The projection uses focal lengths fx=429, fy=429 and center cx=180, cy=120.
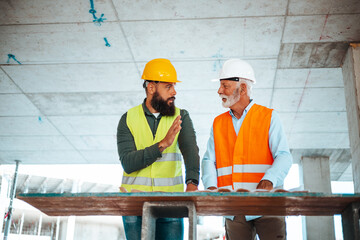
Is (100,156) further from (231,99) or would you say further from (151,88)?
(231,99)

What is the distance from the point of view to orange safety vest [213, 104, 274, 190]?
302 centimetres

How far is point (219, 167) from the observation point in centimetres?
318

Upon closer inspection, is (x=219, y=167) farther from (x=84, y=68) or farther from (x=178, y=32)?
(x=84, y=68)

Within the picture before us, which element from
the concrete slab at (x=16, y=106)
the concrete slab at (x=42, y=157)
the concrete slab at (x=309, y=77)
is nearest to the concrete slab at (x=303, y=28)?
the concrete slab at (x=309, y=77)

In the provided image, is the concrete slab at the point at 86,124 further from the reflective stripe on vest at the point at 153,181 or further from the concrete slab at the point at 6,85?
the reflective stripe on vest at the point at 153,181

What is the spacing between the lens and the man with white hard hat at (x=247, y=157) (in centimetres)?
288

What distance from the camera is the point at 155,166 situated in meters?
2.98

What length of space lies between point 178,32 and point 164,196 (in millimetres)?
3510

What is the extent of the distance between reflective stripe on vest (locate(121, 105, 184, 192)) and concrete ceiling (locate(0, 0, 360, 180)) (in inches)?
82.9

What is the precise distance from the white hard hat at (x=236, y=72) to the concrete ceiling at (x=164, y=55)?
4.81 feet

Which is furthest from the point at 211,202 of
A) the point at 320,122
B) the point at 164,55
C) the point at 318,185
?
the point at 318,185

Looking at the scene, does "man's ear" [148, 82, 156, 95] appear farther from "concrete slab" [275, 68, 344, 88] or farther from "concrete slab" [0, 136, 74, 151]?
"concrete slab" [0, 136, 74, 151]

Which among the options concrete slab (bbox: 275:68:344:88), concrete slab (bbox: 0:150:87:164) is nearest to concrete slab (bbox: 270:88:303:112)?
concrete slab (bbox: 275:68:344:88)

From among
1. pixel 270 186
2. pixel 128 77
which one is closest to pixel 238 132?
pixel 270 186
